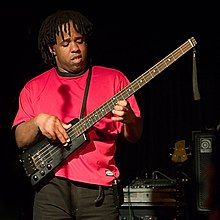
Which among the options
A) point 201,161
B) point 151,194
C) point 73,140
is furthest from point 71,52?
point 201,161

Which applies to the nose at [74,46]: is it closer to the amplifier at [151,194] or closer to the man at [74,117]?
the man at [74,117]

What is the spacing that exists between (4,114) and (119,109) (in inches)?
77.8

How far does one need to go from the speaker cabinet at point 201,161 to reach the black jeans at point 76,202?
1393 millimetres

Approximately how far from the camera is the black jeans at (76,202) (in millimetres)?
2529

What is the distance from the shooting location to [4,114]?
4.18m

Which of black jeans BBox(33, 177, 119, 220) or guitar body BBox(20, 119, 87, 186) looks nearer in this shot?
black jeans BBox(33, 177, 119, 220)

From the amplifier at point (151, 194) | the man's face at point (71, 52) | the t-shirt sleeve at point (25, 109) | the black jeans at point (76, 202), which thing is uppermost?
the man's face at point (71, 52)

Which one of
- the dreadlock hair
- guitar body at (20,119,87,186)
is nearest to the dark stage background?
the dreadlock hair

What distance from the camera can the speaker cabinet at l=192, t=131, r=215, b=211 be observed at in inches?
150

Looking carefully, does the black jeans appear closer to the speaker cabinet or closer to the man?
the man

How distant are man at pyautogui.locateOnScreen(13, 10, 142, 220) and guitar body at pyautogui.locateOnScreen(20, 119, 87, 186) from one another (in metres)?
0.03

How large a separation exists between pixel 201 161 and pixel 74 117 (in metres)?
1.56

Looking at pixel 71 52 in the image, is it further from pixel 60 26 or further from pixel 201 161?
pixel 201 161

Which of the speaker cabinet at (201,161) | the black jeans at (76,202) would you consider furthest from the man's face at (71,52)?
the speaker cabinet at (201,161)
